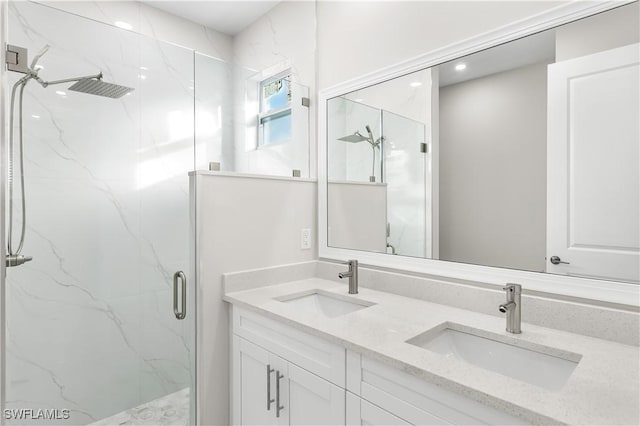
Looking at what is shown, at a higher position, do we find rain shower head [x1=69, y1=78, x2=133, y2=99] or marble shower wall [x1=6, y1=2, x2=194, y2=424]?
rain shower head [x1=69, y1=78, x2=133, y2=99]

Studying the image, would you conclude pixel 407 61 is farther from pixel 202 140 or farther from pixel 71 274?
pixel 71 274

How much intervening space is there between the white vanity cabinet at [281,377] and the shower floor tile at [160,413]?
389 millimetres

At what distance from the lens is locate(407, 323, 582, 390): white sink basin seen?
3.21 ft

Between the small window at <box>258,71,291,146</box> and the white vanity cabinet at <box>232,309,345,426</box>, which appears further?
the small window at <box>258,71,291,146</box>

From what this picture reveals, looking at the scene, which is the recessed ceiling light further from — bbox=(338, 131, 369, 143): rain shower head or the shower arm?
bbox=(338, 131, 369, 143): rain shower head

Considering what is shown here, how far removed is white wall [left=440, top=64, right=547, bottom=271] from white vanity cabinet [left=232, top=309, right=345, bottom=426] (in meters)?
0.70

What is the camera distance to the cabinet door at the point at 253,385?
1.35 metres

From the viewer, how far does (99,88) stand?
1636 millimetres

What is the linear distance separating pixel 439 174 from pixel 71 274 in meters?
1.76

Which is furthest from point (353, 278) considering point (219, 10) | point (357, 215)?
point (219, 10)

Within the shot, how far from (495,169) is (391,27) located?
0.91 meters

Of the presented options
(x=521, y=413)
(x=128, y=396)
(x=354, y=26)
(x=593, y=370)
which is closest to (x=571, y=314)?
(x=593, y=370)

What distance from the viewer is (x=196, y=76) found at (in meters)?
1.77

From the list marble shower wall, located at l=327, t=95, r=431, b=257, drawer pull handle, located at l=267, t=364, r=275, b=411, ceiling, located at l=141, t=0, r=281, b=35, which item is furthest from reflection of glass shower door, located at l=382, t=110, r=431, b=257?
ceiling, located at l=141, t=0, r=281, b=35
